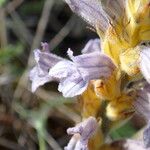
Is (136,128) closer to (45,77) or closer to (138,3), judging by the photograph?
(45,77)

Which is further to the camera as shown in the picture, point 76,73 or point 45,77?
point 45,77

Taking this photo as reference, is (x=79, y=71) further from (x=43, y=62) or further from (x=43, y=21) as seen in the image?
(x=43, y=21)

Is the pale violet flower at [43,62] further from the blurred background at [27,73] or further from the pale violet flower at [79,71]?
the blurred background at [27,73]

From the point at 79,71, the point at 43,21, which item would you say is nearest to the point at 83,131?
the point at 79,71

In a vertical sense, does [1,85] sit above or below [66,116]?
above

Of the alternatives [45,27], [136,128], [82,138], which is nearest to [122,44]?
[82,138]

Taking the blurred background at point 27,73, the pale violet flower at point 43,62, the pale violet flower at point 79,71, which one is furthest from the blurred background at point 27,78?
the pale violet flower at point 79,71
